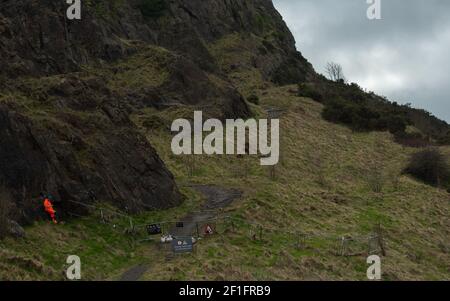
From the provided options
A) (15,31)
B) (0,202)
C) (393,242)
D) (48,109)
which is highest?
(15,31)

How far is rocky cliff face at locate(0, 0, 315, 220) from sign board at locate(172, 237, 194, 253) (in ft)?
16.1

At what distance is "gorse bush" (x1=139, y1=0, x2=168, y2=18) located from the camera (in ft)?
235

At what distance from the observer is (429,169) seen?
167 feet

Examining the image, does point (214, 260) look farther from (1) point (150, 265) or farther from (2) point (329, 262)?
(2) point (329, 262)

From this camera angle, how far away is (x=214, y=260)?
70.4ft

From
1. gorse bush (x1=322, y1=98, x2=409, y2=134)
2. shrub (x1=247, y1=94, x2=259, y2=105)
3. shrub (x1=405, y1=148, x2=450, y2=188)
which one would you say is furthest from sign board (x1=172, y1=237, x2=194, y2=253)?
gorse bush (x1=322, y1=98, x2=409, y2=134)

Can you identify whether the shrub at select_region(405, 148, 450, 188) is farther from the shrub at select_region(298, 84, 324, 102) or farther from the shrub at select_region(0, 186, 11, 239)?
the shrub at select_region(0, 186, 11, 239)

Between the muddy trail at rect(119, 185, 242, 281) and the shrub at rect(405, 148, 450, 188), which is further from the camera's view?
the shrub at rect(405, 148, 450, 188)

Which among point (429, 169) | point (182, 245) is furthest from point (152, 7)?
Answer: point (182, 245)

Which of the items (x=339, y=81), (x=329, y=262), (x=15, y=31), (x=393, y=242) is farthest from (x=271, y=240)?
(x=339, y=81)

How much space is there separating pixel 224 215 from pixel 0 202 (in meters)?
11.6

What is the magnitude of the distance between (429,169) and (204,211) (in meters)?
29.5

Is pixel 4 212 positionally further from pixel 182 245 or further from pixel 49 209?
pixel 182 245

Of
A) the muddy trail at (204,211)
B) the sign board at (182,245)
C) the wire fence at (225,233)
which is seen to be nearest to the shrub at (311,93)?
the muddy trail at (204,211)
